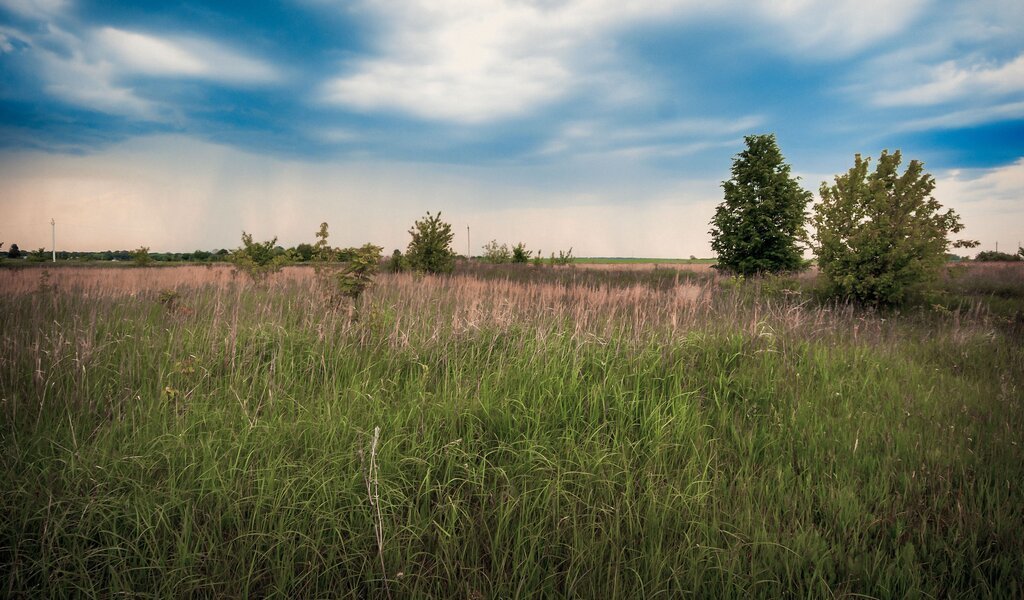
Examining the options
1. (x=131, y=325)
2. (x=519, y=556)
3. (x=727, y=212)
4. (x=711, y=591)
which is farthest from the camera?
(x=727, y=212)

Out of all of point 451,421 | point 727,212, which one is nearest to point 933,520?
point 451,421

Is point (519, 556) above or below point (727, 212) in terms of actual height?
below

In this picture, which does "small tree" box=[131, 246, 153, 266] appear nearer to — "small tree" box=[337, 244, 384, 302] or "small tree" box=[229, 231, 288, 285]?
Answer: "small tree" box=[229, 231, 288, 285]

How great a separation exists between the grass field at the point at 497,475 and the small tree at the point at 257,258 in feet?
35.8

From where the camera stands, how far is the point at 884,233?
1088 centimetres

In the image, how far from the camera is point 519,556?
2.44 meters

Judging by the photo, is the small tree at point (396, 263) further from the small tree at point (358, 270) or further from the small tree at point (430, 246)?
the small tree at point (358, 270)

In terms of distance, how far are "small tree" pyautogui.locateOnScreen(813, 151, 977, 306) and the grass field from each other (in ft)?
22.4

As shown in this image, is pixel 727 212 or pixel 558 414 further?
pixel 727 212

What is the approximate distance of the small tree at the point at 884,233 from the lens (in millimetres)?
10656

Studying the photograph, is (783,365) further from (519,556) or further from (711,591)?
(519,556)

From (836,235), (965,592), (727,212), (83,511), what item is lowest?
(965,592)

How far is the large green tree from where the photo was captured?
22141mm

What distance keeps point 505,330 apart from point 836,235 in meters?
10.2
